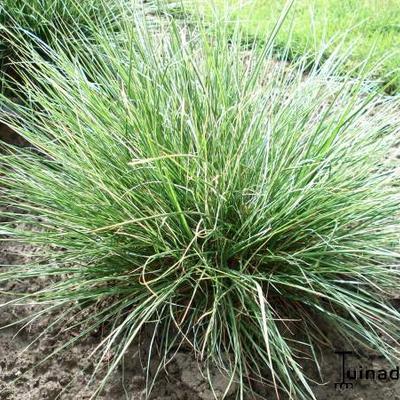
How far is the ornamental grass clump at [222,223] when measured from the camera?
1.51 metres

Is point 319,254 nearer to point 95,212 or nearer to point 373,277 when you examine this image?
point 373,277

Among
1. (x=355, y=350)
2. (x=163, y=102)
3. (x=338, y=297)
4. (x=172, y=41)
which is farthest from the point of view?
(x=172, y=41)

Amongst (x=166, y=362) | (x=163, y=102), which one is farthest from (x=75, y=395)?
(x=163, y=102)

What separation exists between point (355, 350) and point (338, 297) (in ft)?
0.68

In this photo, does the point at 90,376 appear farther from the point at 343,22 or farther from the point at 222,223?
the point at 343,22

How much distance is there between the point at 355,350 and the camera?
158 cm

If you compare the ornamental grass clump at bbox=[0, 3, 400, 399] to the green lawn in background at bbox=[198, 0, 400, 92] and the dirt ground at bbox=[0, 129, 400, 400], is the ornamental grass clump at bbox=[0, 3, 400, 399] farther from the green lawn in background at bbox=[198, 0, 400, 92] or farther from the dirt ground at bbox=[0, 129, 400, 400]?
the green lawn in background at bbox=[198, 0, 400, 92]

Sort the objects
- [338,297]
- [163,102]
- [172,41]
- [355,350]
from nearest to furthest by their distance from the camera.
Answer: [338,297], [355,350], [163,102], [172,41]

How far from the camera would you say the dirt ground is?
152cm

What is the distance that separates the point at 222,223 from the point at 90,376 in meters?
0.53

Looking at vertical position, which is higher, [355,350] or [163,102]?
[163,102]

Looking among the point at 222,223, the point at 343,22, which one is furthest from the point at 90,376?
the point at 343,22

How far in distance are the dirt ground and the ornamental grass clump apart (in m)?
0.04

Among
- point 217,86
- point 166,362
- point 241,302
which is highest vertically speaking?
point 217,86
